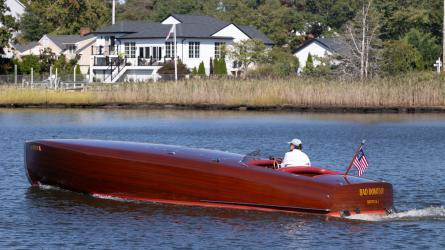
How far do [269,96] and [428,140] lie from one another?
20.1 m

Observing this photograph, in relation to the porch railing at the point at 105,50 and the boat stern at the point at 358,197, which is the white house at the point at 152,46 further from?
the boat stern at the point at 358,197

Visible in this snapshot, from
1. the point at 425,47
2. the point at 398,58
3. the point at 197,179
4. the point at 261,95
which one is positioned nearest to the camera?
the point at 197,179

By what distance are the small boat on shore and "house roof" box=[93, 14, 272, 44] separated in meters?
73.5

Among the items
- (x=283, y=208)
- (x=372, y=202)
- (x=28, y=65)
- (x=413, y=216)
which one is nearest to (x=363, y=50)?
(x=28, y=65)

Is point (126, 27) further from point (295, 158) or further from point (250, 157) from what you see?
point (295, 158)

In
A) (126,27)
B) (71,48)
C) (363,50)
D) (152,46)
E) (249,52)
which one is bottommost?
(363,50)

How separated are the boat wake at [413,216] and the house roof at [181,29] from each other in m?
76.4

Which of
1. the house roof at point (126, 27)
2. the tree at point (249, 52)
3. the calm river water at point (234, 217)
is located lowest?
the calm river water at point (234, 217)

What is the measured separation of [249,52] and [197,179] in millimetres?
75857

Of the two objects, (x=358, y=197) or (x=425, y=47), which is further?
(x=425, y=47)

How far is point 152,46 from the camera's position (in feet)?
331

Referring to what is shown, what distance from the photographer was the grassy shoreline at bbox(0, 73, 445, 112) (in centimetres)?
6028

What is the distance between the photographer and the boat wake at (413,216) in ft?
73.0

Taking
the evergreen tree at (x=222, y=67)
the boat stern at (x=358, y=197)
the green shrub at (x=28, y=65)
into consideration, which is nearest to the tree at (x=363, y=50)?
the evergreen tree at (x=222, y=67)
